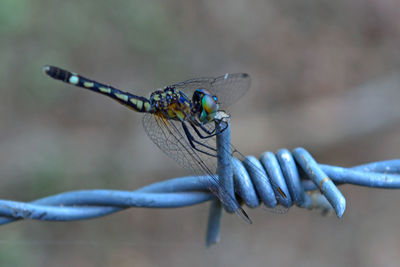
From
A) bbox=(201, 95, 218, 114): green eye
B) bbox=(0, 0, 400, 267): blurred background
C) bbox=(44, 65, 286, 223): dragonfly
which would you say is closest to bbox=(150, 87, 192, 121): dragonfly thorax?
bbox=(44, 65, 286, 223): dragonfly

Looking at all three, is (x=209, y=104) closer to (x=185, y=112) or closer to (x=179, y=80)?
(x=185, y=112)

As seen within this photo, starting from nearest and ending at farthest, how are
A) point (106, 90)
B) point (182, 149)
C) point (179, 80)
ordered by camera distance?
point (182, 149)
point (106, 90)
point (179, 80)

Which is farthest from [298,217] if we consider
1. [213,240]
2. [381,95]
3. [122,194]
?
[122,194]

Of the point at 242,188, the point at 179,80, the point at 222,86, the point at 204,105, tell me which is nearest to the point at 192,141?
the point at 204,105

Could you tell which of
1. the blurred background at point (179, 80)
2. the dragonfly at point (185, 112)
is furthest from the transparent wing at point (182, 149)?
the blurred background at point (179, 80)

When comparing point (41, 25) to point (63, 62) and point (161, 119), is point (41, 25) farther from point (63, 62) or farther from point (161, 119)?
point (161, 119)

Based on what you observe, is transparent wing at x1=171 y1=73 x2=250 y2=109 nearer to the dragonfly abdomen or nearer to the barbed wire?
the dragonfly abdomen
